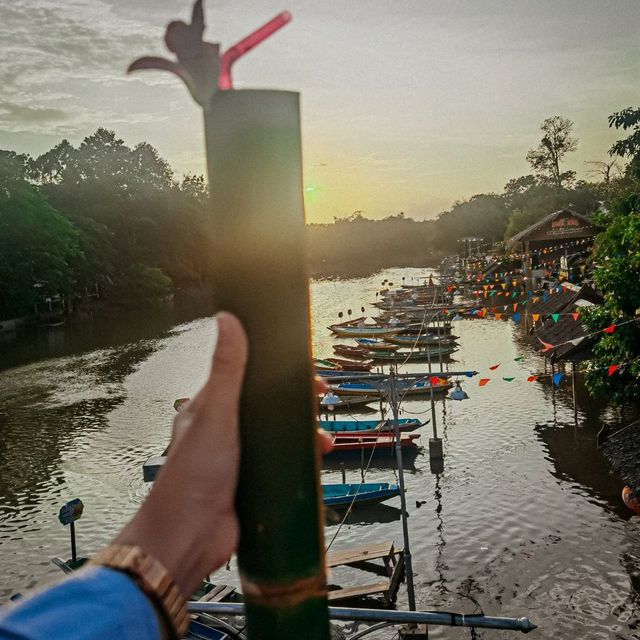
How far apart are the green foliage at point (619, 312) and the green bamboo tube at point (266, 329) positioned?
1683 centimetres

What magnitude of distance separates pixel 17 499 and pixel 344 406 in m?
14.5

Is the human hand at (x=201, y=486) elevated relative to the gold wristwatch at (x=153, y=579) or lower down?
elevated

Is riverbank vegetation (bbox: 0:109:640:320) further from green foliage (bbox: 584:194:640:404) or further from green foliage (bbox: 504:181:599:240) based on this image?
green foliage (bbox: 584:194:640:404)

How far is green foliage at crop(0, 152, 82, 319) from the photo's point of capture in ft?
169

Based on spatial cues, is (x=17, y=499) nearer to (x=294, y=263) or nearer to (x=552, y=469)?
(x=552, y=469)

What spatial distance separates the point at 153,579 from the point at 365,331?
47040 millimetres

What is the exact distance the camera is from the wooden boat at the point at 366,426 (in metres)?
23.8

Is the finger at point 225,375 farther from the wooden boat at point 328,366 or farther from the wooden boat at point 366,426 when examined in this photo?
the wooden boat at point 328,366

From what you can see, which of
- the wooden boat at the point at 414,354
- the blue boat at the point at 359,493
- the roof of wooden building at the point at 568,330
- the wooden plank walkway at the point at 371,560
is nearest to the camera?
the wooden plank walkway at the point at 371,560

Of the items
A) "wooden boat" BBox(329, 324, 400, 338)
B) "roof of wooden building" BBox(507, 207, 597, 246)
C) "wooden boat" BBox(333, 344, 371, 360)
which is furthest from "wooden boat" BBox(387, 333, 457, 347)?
"roof of wooden building" BBox(507, 207, 597, 246)

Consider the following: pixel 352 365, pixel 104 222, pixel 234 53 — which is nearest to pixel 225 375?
pixel 234 53

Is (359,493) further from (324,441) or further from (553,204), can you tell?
(553,204)

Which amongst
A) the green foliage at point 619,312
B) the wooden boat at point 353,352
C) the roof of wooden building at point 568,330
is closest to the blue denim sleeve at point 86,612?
the green foliage at point 619,312

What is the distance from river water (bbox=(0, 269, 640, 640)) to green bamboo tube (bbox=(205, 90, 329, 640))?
10.0 m
